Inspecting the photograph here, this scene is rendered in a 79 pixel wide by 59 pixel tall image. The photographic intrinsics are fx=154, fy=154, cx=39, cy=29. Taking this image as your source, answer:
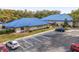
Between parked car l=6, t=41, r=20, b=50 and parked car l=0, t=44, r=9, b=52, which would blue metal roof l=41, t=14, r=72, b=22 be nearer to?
parked car l=6, t=41, r=20, b=50

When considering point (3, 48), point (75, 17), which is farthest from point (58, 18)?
point (3, 48)

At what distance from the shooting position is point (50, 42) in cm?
187

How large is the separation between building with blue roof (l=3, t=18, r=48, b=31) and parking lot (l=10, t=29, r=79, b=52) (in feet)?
0.43

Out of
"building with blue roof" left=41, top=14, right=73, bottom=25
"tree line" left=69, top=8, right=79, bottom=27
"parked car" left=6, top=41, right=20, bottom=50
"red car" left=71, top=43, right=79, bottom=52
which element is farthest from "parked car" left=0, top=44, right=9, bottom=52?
"tree line" left=69, top=8, right=79, bottom=27

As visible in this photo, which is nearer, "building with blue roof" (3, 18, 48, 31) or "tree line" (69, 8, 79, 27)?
"building with blue roof" (3, 18, 48, 31)

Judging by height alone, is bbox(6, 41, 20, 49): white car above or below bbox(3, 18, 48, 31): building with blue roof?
below

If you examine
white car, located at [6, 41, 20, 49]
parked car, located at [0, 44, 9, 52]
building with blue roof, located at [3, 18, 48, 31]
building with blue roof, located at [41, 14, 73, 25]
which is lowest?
parked car, located at [0, 44, 9, 52]

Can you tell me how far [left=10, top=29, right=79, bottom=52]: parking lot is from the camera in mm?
1834

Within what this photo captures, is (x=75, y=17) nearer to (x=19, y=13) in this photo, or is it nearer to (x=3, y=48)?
(x=19, y=13)

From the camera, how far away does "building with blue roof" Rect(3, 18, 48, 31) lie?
176 centimetres

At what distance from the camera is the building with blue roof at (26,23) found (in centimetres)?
176

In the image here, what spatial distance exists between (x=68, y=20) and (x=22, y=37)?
1.94ft
